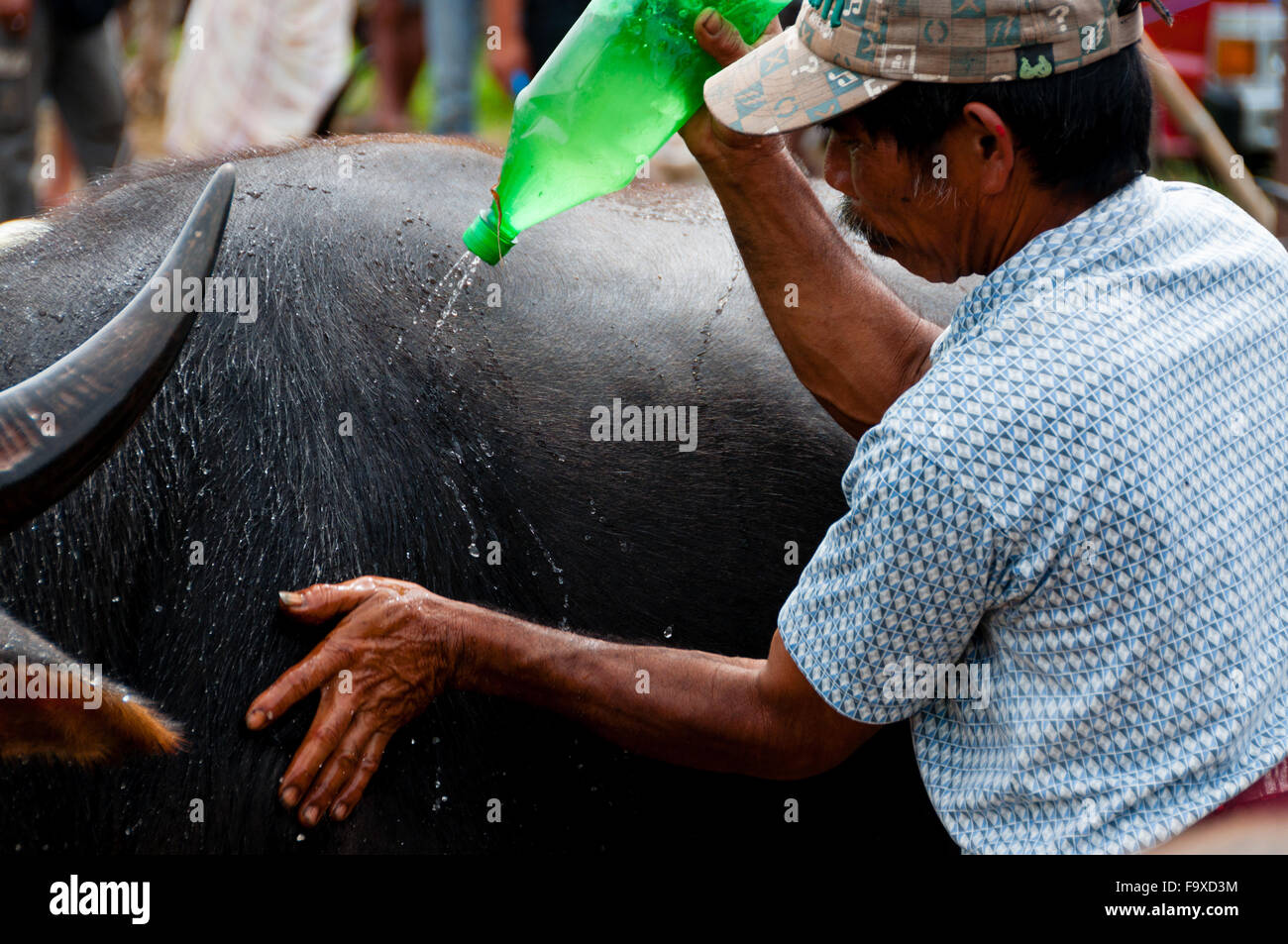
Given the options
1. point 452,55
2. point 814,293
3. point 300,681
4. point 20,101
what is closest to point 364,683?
point 300,681

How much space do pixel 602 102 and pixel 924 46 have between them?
697mm

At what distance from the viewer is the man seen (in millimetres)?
1847

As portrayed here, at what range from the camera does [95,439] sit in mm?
1804

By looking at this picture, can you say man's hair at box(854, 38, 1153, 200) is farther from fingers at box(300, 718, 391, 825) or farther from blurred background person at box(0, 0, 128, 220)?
blurred background person at box(0, 0, 128, 220)

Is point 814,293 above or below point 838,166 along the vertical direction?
below

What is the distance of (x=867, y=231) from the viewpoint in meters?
2.26

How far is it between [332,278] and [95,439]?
98 cm

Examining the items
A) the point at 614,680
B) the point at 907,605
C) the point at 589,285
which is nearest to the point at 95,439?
the point at 614,680

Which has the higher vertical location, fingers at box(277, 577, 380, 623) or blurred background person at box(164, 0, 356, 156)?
blurred background person at box(164, 0, 356, 156)

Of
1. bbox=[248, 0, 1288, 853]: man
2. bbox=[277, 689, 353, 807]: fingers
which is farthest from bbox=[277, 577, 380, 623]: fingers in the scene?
bbox=[248, 0, 1288, 853]: man

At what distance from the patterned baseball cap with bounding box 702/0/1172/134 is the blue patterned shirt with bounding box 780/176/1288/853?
0.23 meters

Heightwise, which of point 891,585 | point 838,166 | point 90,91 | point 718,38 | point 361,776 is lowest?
point 361,776

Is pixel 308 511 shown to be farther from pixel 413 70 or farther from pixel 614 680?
pixel 413 70

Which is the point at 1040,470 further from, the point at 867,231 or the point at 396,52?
the point at 396,52
